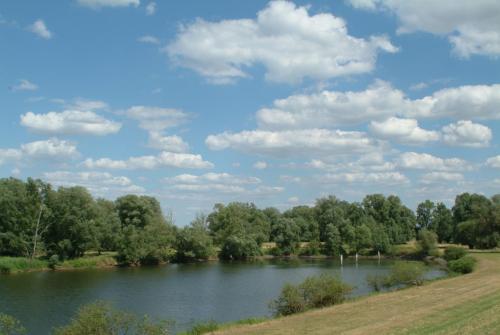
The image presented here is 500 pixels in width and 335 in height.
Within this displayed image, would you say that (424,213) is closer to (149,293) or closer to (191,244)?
(191,244)

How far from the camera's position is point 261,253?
9869cm

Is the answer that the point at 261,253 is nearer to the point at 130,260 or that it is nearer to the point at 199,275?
the point at 130,260

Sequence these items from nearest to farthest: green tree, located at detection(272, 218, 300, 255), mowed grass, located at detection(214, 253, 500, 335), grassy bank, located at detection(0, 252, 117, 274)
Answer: mowed grass, located at detection(214, 253, 500, 335) → grassy bank, located at detection(0, 252, 117, 274) → green tree, located at detection(272, 218, 300, 255)

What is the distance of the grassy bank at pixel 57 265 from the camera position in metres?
63.7

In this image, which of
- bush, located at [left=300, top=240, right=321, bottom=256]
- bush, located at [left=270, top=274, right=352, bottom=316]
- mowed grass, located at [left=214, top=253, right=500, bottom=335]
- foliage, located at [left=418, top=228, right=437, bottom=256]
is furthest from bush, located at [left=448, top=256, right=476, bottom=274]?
bush, located at [left=300, top=240, right=321, bottom=256]

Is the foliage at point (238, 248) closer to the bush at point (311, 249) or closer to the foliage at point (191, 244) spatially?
the foliage at point (191, 244)

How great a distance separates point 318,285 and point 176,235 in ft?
212

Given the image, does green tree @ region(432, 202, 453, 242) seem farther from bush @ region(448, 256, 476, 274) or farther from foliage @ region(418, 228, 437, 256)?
bush @ region(448, 256, 476, 274)

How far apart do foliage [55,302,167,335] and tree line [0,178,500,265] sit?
186 feet

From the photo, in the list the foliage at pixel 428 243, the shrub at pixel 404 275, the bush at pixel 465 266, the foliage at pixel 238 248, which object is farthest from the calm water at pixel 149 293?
the foliage at pixel 428 243

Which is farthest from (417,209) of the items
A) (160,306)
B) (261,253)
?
(160,306)

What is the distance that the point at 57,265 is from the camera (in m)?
70.7

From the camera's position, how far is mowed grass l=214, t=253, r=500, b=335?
18.7 meters

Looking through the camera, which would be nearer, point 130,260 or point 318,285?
point 318,285
